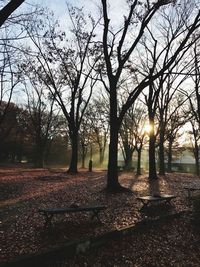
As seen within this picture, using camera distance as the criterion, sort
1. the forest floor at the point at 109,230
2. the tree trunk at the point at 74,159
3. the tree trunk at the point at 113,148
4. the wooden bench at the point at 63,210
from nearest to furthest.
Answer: the forest floor at the point at 109,230
the wooden bench at the point at 63,210
the tree trunk at the point at 113,148
the tree trunk at the point at 74,159

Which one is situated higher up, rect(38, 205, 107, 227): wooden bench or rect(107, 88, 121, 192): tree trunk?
rect(107, 88, 121, 192): tree trunk

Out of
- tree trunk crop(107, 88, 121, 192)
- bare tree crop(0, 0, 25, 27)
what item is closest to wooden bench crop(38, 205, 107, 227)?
bare tree crop(0, 0, 25, 27)

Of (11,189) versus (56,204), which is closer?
(56,204)

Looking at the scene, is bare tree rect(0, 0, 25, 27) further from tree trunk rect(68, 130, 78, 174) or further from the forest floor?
tree trunk rect(68, 130, 78, 174)

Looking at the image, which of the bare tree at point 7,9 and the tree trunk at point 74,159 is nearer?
the bare tree at point 7,9

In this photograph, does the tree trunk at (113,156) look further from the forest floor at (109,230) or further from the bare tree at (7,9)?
the bare tree at (7,9)

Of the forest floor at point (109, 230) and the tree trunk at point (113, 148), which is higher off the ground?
the tree trunk at point (113, 148)

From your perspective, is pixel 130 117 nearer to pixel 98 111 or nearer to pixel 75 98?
pixel 98 111

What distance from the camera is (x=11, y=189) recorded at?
15.0 metres

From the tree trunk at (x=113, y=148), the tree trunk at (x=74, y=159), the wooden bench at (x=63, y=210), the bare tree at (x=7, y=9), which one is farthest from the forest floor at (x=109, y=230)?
the tree trunk at (x=74, y=159)

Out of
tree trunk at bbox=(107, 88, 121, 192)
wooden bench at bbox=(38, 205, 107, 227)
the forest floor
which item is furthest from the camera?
tree trunk at bbox=(107, 88, 121, 192)

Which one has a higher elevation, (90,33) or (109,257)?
(90,33)

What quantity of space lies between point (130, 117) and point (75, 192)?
1030 inches

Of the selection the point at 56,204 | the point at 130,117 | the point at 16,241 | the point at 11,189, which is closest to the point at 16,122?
the point at 130,117
